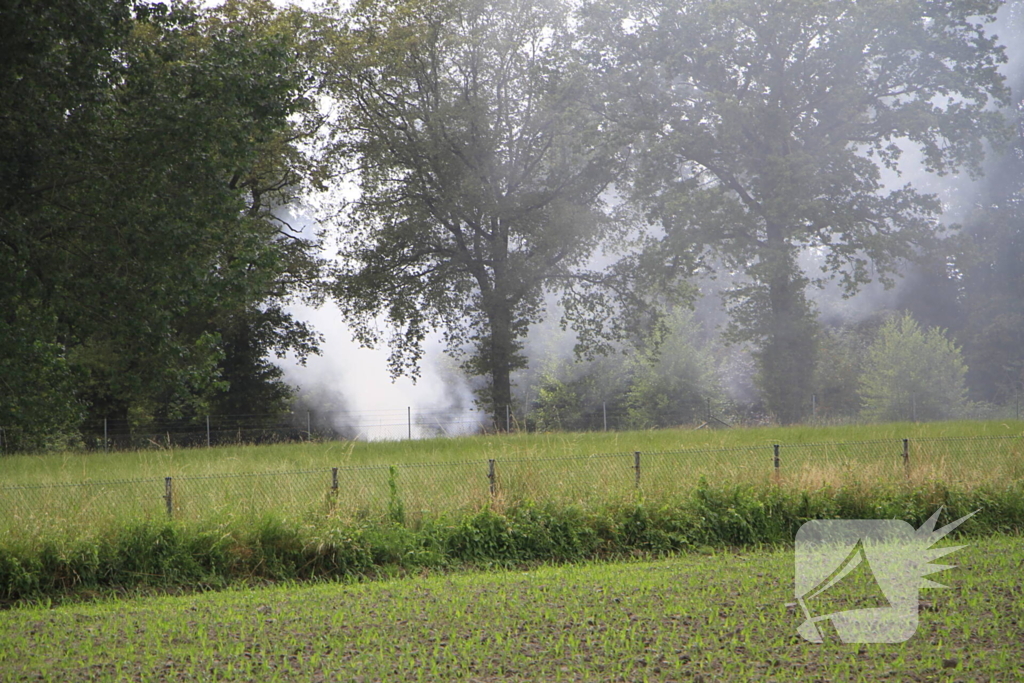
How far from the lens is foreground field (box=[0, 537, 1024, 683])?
219 inches

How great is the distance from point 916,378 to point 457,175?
2416 cm

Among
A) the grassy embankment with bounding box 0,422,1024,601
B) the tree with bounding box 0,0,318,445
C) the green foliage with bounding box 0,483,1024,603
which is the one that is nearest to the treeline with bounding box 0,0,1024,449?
the tree with bounding box 0,0,318,445

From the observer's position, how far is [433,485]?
35.6 ft

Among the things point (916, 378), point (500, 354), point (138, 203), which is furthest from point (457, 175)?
point (916, 378)

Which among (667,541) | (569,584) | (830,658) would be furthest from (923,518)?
(830,658)

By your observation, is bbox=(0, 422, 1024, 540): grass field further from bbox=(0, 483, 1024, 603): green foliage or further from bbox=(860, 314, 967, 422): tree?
bbox=(860, 314, 967, 422): tree

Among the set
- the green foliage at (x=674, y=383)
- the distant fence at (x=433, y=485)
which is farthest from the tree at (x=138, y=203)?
the green foliage at (x=674, y=383)

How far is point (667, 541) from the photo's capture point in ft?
32.6

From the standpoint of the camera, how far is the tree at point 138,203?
51.2ft

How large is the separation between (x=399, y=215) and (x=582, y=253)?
627 cm

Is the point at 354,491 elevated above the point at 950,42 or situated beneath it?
situated beneath

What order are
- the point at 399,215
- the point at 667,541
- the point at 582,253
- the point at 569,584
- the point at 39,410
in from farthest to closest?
the point at 582,253
the point at 399,215
the point at 39,410
the point at 667,541
the point at 569,584

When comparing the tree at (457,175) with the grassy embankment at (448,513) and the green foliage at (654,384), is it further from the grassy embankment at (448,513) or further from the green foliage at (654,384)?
the grassy embankment at (448,513)

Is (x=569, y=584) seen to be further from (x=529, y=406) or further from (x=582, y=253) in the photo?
(x=529, y=406)
